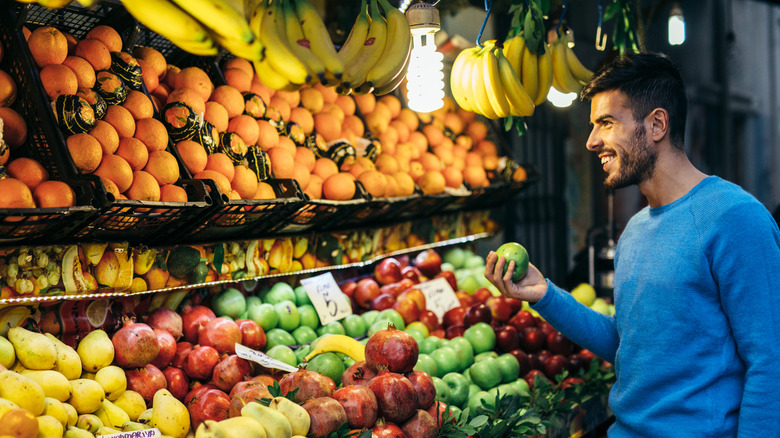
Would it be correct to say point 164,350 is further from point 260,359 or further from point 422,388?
point 422,388

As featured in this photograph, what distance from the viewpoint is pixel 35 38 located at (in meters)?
2.42

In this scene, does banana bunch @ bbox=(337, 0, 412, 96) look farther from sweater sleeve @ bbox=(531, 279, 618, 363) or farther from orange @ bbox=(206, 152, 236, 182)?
sweater sleeve @ bbox=(531, 279, 618, 363)

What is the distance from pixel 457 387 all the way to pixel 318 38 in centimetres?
178

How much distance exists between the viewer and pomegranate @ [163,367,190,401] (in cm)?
256

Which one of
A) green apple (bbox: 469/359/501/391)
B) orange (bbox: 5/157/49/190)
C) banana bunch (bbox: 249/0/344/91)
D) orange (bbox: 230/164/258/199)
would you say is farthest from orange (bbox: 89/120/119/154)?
green apple (bbox: 469/359/501/391)

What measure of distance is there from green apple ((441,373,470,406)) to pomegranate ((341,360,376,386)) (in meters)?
0.61

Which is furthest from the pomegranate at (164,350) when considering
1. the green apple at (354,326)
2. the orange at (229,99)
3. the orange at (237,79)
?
the orange at (237,79)

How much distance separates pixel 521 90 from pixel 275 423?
184 cm

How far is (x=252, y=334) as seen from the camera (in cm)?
292

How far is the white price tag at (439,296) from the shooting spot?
12.9 ft

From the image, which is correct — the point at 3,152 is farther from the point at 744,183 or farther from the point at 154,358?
the point at 744,183

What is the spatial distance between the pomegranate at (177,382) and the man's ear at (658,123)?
2000mm

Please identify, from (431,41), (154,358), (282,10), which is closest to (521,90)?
(431,41)

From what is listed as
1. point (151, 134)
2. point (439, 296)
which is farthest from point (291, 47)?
point (439, 296)
